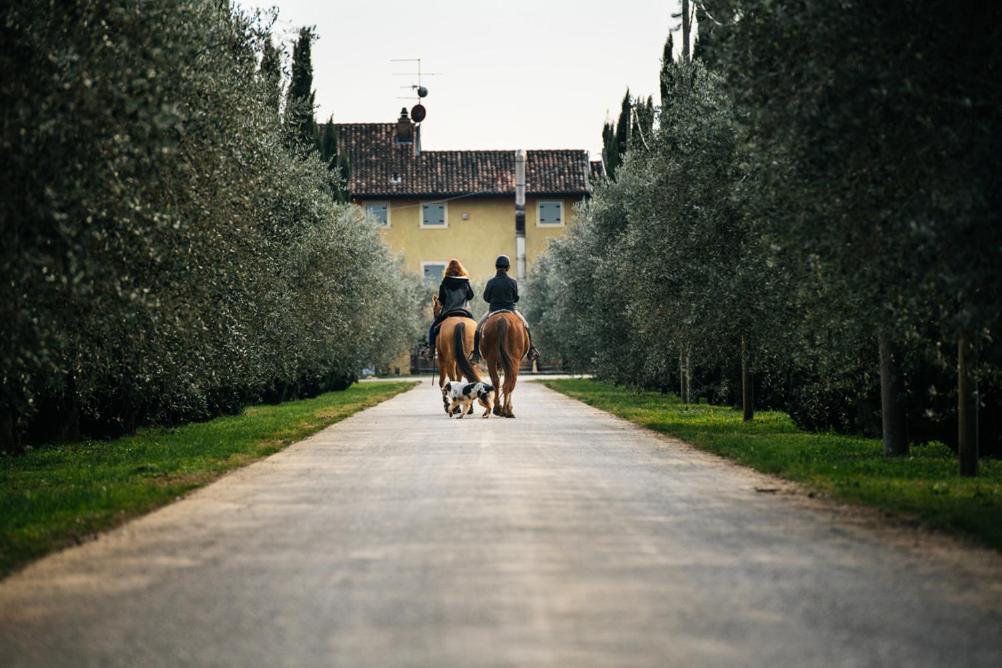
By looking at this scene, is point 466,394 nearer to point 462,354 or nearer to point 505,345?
point 505,345

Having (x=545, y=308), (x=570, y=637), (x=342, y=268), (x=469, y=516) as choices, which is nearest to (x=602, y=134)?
(x=545, y=308)

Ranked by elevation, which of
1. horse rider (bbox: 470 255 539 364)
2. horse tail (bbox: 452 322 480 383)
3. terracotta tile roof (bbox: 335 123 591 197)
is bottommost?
horse tail (bbox: 452 322 480 383)

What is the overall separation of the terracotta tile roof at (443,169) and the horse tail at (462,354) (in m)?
67.7

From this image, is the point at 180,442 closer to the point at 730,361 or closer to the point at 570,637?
the point at 730,361

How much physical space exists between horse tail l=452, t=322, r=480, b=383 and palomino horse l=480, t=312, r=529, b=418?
419 mm

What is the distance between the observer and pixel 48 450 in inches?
957

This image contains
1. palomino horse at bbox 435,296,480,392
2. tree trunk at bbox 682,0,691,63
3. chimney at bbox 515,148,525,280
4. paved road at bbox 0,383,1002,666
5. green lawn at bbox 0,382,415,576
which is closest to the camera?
paved road at bbox 0,383,1002,666

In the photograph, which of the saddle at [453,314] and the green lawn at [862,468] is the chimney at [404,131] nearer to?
the saddle at [453,314]

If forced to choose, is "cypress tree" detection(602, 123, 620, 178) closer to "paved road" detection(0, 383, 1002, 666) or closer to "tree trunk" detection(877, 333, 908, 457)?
"tree trunk" detection(877, 333, 908, 457)

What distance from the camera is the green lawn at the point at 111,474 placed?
12375mm

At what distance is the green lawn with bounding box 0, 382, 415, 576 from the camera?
12375mm

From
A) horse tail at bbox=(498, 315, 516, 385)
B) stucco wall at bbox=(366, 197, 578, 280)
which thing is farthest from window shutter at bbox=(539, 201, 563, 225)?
horse tail at bbox=(498, 315, 516, 385)

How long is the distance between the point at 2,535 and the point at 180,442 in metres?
13.0

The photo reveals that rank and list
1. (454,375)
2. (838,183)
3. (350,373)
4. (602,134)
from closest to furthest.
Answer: (838,183)
(454,375)
(350,373)
(602,134)
